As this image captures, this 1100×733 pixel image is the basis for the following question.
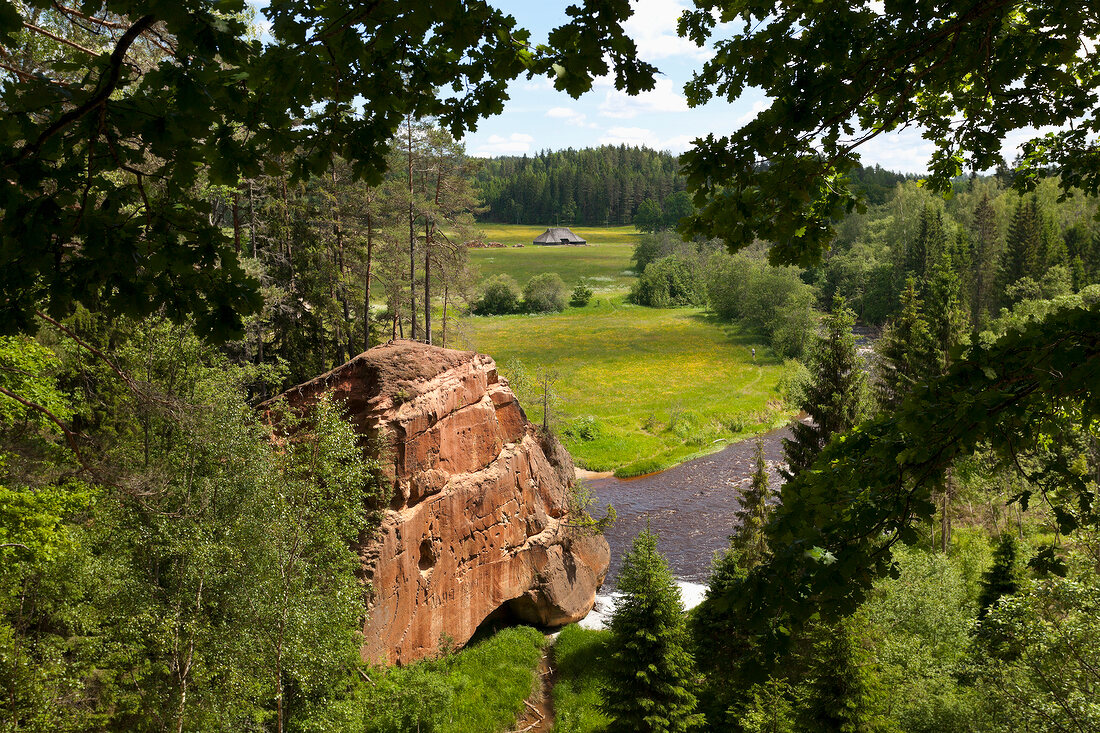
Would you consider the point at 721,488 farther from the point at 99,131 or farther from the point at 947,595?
the point at 99,131

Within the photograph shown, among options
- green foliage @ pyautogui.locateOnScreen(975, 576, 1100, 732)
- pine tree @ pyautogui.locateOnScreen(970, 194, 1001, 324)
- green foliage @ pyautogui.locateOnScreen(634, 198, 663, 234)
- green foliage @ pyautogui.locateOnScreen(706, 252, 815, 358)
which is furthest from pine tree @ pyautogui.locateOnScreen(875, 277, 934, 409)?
green foliage @ pyautogui.locateOnScreen(634, 198, 663, 234)

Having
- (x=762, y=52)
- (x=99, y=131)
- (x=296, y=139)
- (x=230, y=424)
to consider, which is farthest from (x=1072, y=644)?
(x=230, y=424)

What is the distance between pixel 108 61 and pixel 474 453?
21.0 meters

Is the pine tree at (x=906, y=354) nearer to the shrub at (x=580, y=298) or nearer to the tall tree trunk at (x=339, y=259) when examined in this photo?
the tall tree trunk at (x=339, y=259)

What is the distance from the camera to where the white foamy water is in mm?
26688

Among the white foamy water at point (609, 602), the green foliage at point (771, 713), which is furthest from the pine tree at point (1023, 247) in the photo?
the green foliage at point (771, 713)

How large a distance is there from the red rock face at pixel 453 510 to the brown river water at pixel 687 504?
3666 mm

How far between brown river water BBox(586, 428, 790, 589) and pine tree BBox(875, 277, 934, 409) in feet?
20.6

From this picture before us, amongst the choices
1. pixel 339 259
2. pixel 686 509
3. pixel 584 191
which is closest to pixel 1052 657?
pixel 686 509

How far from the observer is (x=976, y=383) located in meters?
4.23

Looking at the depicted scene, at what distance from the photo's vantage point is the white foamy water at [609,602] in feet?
87.6

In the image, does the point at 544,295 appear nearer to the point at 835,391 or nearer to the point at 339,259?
the point at 339,259

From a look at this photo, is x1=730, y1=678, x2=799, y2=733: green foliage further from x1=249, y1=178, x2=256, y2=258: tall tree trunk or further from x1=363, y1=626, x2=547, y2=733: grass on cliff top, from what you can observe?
x1=249, y1=178, x2=256, y2=258: tall tree trunk

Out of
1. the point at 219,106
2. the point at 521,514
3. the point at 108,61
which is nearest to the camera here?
the point at 108,61
